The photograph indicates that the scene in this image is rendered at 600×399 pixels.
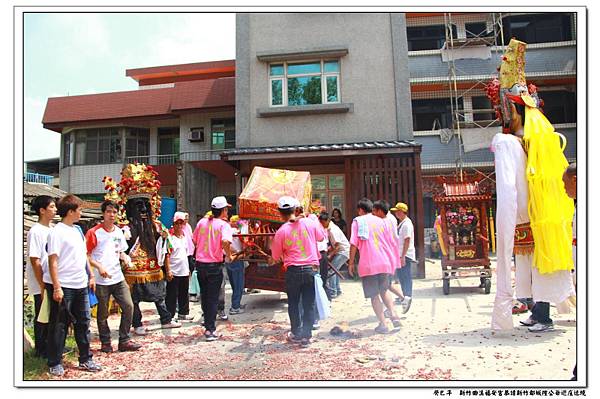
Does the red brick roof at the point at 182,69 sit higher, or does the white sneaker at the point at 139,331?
the red brick roof at the point at 182,69

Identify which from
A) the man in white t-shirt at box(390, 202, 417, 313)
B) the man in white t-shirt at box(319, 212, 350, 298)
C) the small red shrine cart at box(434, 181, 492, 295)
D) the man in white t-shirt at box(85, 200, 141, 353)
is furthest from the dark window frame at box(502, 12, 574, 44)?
the man in white t-shirt at box(85, 200, 141, 353)

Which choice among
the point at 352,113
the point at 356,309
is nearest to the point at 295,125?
the point at 352,113

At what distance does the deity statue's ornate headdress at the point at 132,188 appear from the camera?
558cm

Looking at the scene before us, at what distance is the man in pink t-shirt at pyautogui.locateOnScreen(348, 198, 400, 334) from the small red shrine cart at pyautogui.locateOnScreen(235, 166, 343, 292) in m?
1.49

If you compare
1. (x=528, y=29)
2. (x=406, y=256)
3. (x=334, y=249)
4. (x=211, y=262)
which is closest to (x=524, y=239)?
(x=406, y=256)

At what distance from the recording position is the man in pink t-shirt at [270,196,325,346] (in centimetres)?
470

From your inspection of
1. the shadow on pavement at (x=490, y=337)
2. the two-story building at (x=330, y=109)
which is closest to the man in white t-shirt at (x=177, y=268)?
the shadow on pavement at (x=490, y=337)

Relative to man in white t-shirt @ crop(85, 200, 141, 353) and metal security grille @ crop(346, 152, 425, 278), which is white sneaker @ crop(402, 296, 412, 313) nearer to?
man in white t-shirt @ crop(85, 200, 141, 353)

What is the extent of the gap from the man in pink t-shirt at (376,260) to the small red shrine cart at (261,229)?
4.89ft

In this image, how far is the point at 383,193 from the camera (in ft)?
32.6

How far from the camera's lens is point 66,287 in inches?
156

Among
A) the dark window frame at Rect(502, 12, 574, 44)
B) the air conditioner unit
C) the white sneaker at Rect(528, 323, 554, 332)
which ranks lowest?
the white sneaker at Rect(528, 323, 554, 332)

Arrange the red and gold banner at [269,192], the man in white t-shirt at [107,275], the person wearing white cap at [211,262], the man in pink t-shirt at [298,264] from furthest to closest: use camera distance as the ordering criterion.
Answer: the red and gold banner at [269,192], the person wearing white cap at [211,262], the man in pink t-shirt at [298,264], the man in white t-shirt at [107,275]

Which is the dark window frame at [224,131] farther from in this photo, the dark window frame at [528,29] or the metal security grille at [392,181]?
the dark window frame at [528,29]
